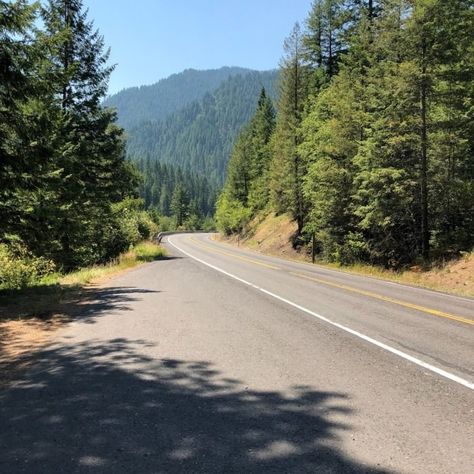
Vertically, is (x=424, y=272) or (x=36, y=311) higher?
(x=36, y=311)

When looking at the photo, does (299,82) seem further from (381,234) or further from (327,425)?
(327,425)

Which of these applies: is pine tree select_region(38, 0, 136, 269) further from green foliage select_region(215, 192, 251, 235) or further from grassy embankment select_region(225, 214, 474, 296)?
green foliage select_region(215, 192, 251, 235)

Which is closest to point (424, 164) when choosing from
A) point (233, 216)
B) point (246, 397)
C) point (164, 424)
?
point (246, 397)

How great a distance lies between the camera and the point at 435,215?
2544 centimetres

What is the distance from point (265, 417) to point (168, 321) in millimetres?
5276

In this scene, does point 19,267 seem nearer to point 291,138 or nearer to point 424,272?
point 424,272

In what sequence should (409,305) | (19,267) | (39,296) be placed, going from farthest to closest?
(19,267), (39,296), (409,305)

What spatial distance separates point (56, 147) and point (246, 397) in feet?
53.9

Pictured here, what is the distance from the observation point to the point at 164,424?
4469mm

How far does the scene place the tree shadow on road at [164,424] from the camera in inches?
147

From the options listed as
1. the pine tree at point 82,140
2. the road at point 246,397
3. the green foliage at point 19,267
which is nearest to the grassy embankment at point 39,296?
the green foliage at point 19,267

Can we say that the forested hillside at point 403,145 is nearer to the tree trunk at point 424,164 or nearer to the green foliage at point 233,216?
the tree trunk at point 424,164

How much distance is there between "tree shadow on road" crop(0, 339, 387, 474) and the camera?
373 centimetres

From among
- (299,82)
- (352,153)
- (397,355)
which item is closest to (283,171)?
(299,82)
